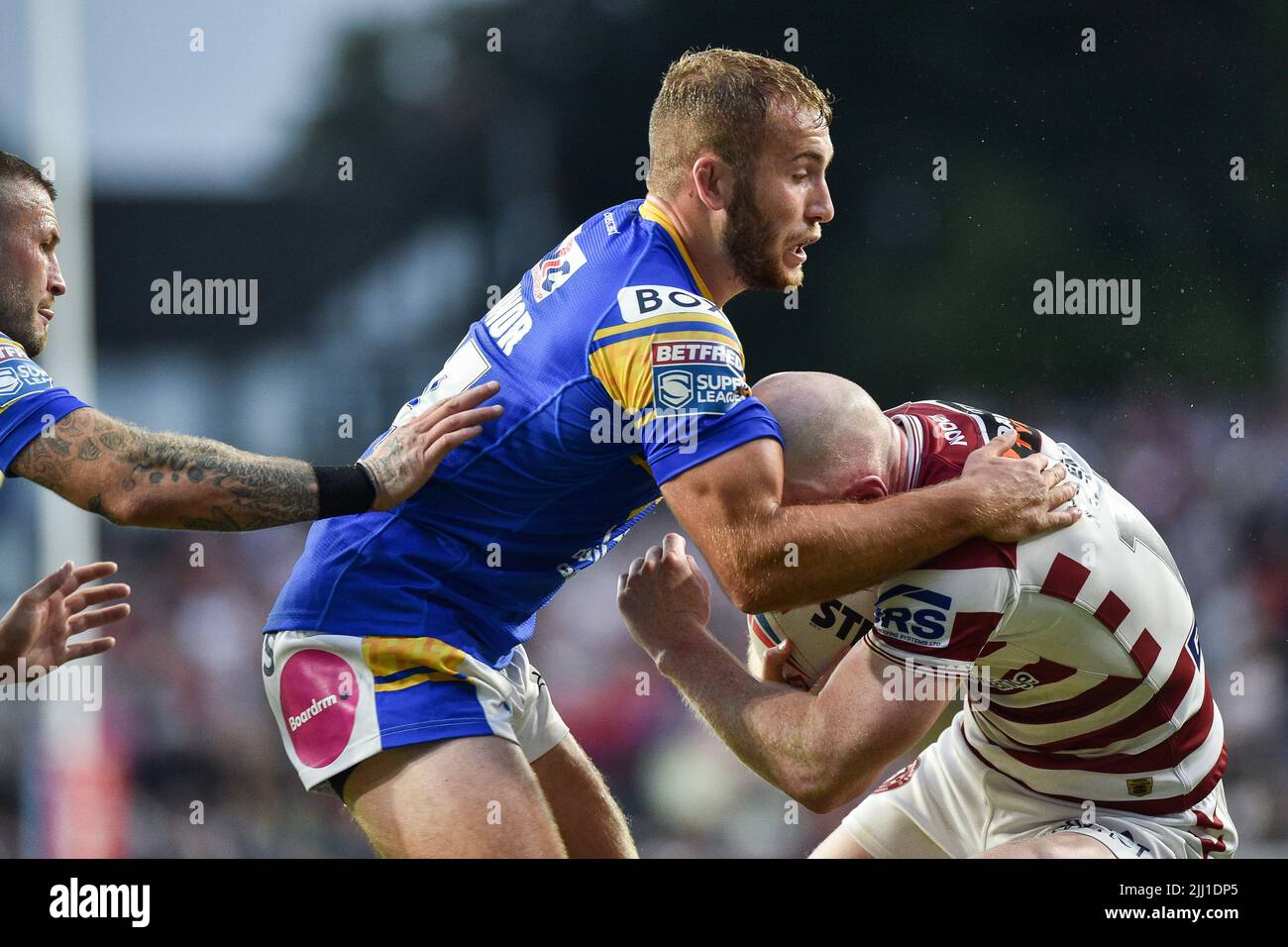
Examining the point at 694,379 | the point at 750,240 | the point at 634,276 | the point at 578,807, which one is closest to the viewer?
the point at 694,379

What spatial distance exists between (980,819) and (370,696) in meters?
1.61

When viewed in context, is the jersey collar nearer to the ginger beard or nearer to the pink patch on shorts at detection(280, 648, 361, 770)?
the ginger beard

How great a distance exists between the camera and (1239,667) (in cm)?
789

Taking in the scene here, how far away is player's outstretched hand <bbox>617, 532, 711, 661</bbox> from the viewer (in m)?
3.40

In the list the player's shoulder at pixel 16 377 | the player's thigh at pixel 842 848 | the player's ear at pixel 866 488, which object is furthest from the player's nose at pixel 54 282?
the player's thigh at pixel 842 848

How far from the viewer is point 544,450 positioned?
3088 mm

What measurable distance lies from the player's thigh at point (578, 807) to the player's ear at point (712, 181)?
147 centimetres

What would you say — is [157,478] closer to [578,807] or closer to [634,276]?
[634,276]

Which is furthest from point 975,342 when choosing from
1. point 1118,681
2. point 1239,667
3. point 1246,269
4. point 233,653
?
point 1118,681

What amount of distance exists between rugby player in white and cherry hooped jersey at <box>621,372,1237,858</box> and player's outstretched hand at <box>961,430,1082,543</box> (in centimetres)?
4

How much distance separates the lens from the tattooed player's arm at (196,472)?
10.2 ft

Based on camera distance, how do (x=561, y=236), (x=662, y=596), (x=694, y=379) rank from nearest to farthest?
(x=694, y=379) → (x=662, y=596) → (x=561, y=236)

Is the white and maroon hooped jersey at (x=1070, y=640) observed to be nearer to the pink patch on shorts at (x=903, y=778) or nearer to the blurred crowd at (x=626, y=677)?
the pink patch on shorts at (x=903, y=778)

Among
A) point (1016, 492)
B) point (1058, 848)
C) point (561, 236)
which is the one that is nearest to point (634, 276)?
point (1016, 492)
